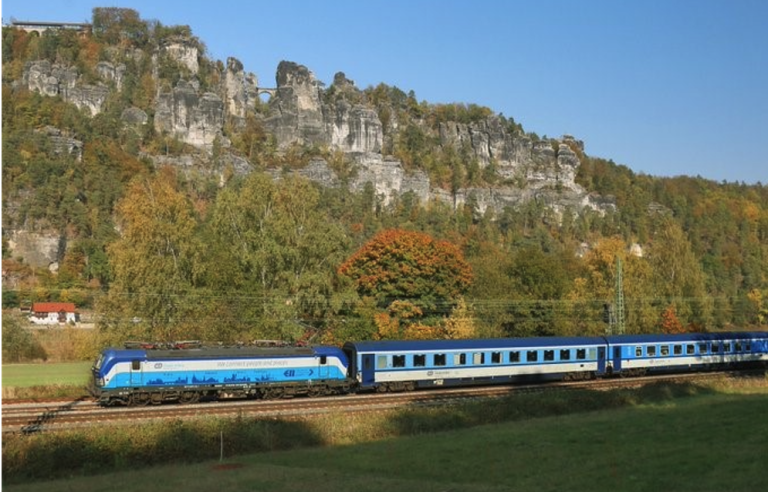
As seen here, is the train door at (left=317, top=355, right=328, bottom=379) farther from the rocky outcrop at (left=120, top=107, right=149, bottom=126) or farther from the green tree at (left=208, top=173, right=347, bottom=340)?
the rocky outcrop at (left=120, top=107, right=149, bottom=126)

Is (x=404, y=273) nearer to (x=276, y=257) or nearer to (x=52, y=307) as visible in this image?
(x=276, y=257)

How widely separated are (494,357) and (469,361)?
183cm

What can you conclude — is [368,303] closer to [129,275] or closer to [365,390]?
[129,275]

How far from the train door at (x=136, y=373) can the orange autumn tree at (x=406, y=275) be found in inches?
1612

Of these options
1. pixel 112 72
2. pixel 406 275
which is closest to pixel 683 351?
pixel 406 275

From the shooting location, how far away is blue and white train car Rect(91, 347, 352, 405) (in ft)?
117

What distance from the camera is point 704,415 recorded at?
95.1 ft

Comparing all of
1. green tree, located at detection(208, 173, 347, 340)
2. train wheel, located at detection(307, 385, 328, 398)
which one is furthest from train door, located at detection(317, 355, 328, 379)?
green tree, located at detection(208, 173, 347, 340)

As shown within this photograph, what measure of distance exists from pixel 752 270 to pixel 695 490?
158 metres

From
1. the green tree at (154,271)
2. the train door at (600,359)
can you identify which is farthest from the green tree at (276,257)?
the train door at (600,359)

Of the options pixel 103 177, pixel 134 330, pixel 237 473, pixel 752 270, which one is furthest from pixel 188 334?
pixel 752 270

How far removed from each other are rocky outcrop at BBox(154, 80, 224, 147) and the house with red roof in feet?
302

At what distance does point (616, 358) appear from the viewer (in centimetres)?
5112

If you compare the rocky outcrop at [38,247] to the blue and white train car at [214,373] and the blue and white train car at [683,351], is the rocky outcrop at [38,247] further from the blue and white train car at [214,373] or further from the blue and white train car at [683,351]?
the blue and white train car at [683,351]
